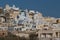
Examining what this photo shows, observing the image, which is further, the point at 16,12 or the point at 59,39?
the point at 16,12

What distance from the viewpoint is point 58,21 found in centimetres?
5700

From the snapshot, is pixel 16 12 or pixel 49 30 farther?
pixel 16 12

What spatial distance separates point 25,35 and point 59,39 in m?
5.31

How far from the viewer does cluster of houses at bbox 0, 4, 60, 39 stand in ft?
136

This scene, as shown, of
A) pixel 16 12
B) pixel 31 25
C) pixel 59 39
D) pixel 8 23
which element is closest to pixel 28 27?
pixel 31 25

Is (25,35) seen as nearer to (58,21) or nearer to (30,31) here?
(30,31)

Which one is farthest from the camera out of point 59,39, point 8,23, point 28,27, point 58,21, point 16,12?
point 16,12

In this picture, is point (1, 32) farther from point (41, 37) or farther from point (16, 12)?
point (16, 12)

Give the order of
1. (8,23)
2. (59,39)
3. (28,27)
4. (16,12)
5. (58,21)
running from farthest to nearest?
(16,12) < (58,21) < (8,23) < (28,27) < (59,39)

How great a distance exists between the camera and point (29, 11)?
6353 cm

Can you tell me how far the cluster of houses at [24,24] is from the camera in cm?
4144

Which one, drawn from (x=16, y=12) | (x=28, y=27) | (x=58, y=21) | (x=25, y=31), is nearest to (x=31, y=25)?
(x=28, y=27)

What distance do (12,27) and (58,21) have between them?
11.8 m

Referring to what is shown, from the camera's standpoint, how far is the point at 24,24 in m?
49.4
